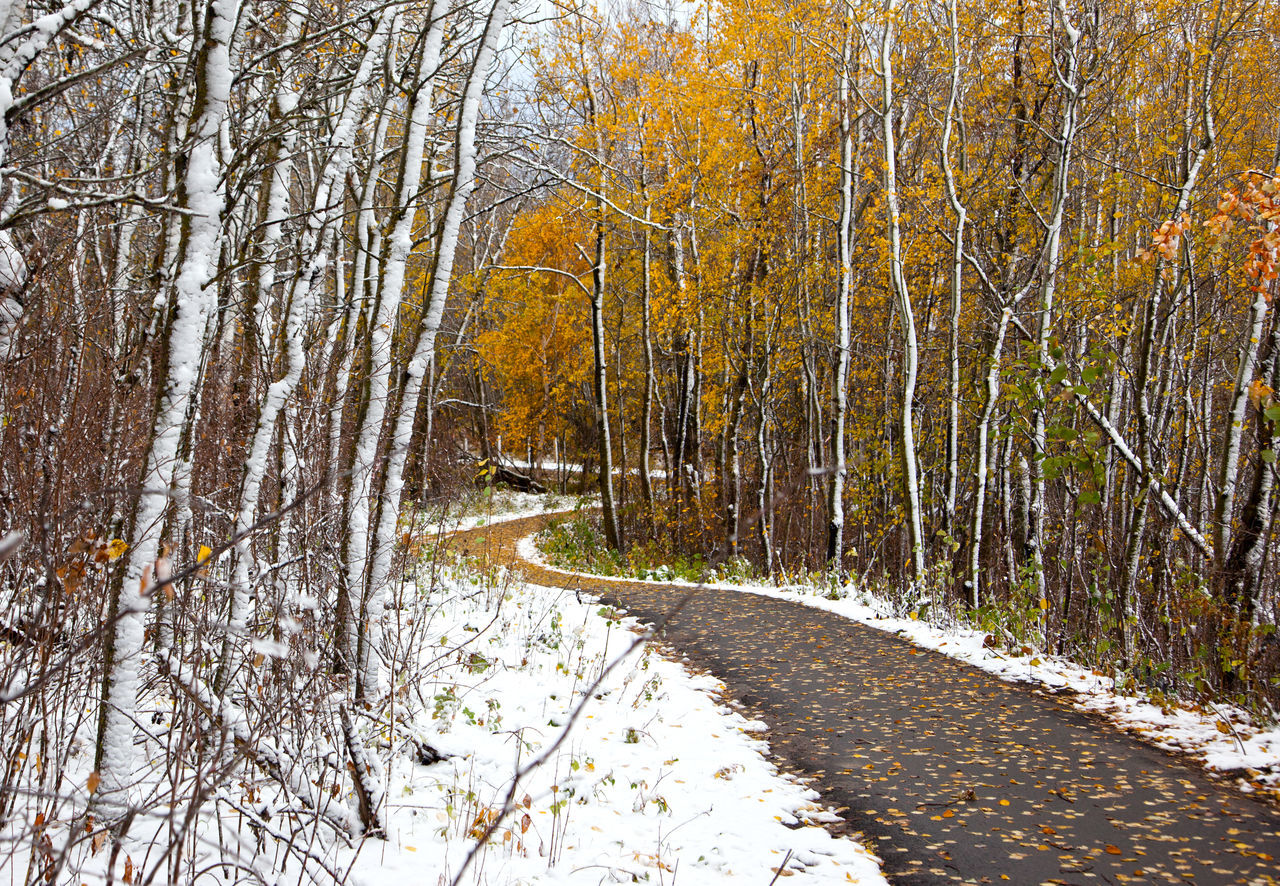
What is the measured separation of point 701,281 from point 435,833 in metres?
12.2

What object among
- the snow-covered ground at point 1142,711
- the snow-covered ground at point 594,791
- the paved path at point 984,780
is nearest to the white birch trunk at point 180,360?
the snow-covered ground at point 594,791

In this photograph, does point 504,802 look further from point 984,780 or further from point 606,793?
point 984,780

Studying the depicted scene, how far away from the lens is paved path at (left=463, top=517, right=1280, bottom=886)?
3.52 metres

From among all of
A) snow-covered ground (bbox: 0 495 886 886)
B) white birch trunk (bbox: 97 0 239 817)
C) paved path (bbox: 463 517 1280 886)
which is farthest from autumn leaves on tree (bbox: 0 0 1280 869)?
paved path (bbox: 463 517 1280 886)

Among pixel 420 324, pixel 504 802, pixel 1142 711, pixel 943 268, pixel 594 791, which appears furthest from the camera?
pixel 943 268

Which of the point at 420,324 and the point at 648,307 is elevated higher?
the point at 648,307

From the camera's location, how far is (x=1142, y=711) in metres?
5.61

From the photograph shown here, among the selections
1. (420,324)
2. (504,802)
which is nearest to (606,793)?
(504,802)

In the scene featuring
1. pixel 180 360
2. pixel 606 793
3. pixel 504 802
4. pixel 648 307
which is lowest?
pixel 606 793

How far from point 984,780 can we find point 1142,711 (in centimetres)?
203

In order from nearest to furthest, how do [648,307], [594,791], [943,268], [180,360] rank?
[180,360], [594,791], [943,268], [648,307]

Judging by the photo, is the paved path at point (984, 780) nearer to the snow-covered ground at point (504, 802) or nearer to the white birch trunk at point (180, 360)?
the snow-covered ground at point (504, 802)

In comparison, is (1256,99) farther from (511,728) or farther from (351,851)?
(351,851)

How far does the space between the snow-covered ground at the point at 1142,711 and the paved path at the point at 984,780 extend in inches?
8.3
